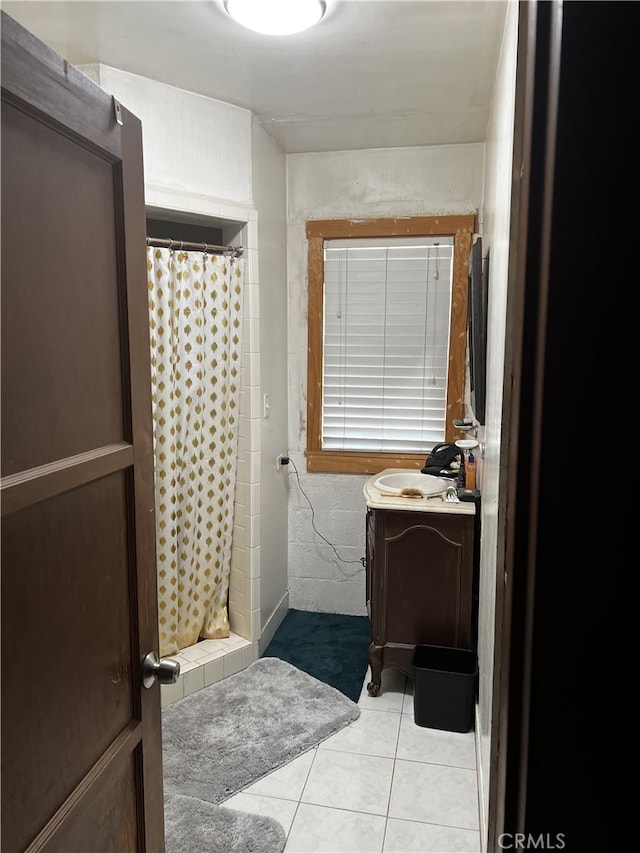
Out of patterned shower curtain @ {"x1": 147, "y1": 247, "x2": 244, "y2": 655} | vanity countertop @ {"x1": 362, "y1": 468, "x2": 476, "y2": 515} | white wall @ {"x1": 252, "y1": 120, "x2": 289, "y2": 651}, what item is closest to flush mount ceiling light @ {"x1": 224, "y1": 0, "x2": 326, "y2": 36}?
white wall @ {"x1": 252, "y1": 120, "x2": 289, "y2": 651}

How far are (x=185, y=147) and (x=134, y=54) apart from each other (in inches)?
16.5

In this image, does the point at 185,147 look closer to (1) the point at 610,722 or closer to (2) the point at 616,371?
(2) the point at 616,371

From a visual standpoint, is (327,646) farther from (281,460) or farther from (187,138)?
(187,138)

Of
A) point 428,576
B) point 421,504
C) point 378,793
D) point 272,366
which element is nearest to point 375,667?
point 428,576

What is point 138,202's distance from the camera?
3.76ft

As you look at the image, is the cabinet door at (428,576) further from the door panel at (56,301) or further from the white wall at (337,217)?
the door panel at (56,301)

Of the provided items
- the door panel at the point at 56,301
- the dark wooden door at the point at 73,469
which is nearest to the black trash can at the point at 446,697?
the dark wooden door at the point at 73,469

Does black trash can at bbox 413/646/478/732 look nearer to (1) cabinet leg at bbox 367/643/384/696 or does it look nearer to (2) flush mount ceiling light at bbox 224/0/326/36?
(1) cabinet leg at bbox 367/643/384/696

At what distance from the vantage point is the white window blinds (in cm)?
335

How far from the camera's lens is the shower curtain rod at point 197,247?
2662mm

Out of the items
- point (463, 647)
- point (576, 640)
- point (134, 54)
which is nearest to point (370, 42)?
point (134, 54)

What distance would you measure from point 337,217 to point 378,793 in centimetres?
278

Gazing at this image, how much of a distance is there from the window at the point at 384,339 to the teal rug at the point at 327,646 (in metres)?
0.90

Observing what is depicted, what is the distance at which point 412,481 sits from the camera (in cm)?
310
